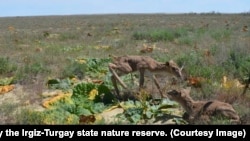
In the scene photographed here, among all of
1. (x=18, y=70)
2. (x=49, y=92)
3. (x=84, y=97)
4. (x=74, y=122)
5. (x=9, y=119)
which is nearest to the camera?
(x=74, y=122)

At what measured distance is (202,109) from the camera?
7289 millimetres

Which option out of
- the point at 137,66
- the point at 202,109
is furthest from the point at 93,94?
the point at 202,109

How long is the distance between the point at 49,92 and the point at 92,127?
375 centimetres

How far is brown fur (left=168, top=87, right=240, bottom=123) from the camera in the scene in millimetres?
7059

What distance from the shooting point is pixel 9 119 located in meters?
7.99

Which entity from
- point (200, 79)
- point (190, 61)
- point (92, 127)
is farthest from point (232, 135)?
point (190, 61)

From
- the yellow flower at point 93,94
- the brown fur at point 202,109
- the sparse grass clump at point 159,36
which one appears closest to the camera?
the brown fur at point 202,109

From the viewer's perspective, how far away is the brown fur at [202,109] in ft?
23.2

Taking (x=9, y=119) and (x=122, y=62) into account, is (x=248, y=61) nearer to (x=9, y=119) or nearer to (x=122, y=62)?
(x=122, y=62)
